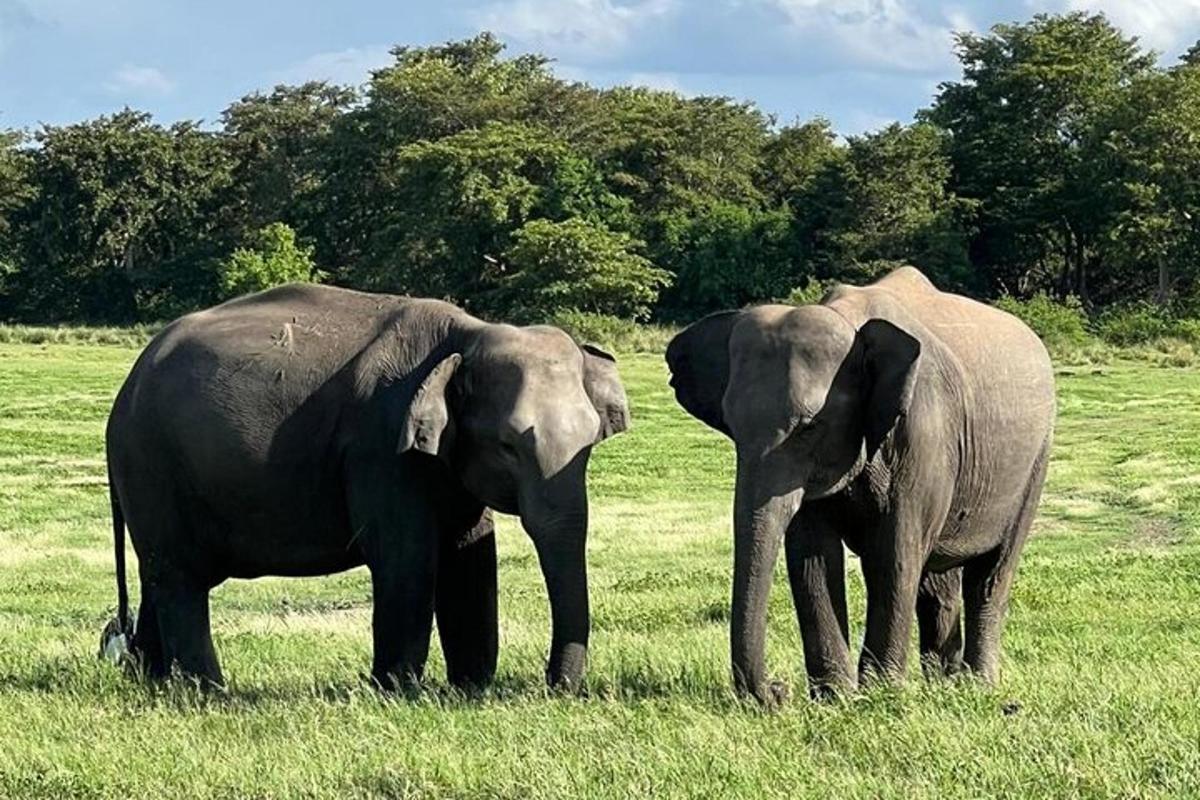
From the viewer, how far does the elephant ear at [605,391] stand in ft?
30.8

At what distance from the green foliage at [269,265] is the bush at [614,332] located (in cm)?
1300

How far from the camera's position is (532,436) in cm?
875

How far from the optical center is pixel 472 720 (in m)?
8.08

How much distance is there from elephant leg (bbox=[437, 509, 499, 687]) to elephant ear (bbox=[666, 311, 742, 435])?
1511 millimetres

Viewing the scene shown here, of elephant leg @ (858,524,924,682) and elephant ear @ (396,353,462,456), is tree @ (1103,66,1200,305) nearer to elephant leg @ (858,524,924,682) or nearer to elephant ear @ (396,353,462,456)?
elephant leg @ (858,524,924,682)

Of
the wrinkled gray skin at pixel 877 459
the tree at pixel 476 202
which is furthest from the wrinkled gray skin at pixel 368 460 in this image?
the tree at pixel 476 202

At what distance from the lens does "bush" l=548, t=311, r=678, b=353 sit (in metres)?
60.0

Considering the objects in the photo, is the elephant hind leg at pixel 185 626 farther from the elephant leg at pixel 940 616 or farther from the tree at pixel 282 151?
the tree at pixel 282 151

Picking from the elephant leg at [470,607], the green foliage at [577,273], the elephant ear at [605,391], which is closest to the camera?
the elephant ear at [605,391]

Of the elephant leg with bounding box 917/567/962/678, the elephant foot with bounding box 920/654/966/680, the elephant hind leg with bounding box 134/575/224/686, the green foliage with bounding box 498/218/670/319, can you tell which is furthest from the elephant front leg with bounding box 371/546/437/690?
the green foliage with bounding box 498/218/670/319

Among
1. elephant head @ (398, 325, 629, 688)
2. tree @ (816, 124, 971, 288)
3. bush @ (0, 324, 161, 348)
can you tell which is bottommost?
bush @ (0, 324, 161, 348)

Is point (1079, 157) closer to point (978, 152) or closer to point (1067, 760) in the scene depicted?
point (978, 152)

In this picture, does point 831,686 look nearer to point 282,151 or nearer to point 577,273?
point 577,273

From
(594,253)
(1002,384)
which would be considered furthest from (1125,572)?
(594,253)
